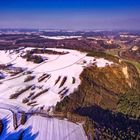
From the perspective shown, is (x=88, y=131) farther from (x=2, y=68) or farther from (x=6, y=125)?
(x=2, y=68)

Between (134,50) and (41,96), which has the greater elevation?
(41,96)

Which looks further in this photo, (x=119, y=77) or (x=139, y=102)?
(x=119, y=77)

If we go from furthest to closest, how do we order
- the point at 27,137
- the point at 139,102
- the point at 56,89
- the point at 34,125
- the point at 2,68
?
the point at 2,68 → the point at 56,89 → the point at 139,102 → the point at 34,125 → the point at 27,137

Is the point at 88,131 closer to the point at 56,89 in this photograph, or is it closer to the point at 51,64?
the point at 56,89

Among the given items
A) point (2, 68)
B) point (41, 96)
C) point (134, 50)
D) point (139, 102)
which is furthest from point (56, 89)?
point (134, 50)

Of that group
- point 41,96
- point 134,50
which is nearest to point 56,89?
point 41,96

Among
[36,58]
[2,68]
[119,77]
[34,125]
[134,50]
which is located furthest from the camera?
[134,50]
